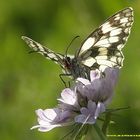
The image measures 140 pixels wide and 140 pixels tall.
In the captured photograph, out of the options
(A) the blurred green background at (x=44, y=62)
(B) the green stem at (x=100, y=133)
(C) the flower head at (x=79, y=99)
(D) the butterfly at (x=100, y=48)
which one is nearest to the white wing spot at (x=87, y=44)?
A: (D) the butterfly at (x=100, y=48)

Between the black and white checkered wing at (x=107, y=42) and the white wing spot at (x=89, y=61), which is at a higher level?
the black and white checkered wing at (x=107, y=42)

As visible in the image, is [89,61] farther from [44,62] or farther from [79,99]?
[44,62]

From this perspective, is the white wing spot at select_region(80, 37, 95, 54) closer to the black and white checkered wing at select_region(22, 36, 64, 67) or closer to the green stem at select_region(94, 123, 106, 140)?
the black and white checkered wing at select_region(22, 36, 64, 67)

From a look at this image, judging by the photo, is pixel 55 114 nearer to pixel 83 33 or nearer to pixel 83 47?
pixel 83 47

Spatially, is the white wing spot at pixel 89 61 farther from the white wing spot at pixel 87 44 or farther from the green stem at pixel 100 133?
the green stem at pixel 100 133

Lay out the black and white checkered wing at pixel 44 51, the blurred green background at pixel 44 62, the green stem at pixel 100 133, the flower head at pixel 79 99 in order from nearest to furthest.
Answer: the green stem at pixel 100 133 < the flower head at pixel 79 99 < the black and white checkered wing at pixel 44 51 < the blurred green background at pixel 44 62

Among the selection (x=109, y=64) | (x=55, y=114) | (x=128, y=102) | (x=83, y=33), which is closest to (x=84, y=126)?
(x=55, y=114)

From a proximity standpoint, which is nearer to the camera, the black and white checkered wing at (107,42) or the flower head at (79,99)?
the flower head at (79,99)
